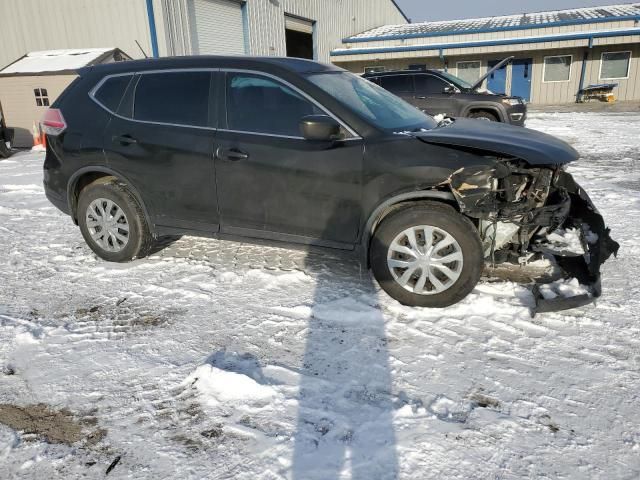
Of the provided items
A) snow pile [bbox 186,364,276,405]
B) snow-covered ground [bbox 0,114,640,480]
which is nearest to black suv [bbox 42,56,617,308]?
snow-covered ground [bbox 0,114,640,480]

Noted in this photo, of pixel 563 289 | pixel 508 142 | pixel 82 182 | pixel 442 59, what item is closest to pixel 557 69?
pixel 442 59

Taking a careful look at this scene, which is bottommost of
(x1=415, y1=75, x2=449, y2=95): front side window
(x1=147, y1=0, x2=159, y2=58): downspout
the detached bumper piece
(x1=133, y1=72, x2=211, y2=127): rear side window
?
the detached bumper piece

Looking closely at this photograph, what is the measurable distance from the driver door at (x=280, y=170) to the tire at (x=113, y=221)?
97 cm

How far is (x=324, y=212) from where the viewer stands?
3727 mm

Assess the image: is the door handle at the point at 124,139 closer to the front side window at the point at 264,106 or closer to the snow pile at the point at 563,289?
the front side window at the point at 264,106

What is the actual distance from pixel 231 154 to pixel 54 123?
6.60 ft

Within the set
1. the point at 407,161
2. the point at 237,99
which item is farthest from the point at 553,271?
the point at 237,99

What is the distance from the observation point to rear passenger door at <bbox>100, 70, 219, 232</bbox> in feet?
13.2

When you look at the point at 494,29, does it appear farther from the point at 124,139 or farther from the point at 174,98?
the point at 124,139

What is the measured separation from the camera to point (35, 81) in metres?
13.3

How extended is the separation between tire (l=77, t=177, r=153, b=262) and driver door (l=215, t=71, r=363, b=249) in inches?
38.1

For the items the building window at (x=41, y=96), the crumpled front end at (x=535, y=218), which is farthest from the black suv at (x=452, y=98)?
the building window at (x=41, y=96)

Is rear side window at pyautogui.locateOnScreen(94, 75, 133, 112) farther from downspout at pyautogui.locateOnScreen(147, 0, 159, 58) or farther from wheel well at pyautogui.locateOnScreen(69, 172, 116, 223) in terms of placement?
downspout at pyautogui.locateOnScreen(147, 0, 159, 58)

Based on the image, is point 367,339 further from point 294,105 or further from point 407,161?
point 294,105
